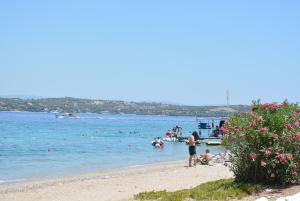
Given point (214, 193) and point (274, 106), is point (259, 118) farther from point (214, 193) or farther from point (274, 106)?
point (214, 193)

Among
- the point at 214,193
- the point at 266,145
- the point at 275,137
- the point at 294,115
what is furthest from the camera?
the point at 294,115

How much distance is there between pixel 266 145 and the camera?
11836 millimetres

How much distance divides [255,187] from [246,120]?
1.68 meters

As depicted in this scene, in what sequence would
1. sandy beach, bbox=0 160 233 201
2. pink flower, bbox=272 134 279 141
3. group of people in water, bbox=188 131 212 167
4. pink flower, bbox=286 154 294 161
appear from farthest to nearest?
group of people in water, bbox=188 131 212 167
sandy beach, bbox=0 160 233 201
pink flower, bbox=272 134 279 141
pink flower, bbox=286 154 294 161

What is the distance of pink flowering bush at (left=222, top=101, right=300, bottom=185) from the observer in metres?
11.7

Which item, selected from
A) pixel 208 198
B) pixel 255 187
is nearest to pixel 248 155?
pixel 255 187

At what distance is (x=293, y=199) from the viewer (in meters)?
9.75

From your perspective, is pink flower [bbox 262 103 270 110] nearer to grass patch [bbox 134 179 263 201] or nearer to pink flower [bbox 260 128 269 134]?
pink flower [bbox 260 128 269 134]

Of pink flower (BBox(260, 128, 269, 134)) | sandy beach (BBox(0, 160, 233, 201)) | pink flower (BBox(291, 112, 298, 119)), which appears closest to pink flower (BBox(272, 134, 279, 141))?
pink flower (BBox(260, 128, 269, 134))

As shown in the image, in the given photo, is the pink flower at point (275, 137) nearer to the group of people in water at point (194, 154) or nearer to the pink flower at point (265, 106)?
the pink flower at point (265, 106)

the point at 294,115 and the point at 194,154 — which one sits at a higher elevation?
the point at 294,115

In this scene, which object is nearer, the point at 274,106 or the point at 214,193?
the point at 214,193

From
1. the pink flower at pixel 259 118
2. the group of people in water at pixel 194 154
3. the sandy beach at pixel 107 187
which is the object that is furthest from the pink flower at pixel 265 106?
the group of people in water at pixel 194 154

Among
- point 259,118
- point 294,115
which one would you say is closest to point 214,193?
point 259,118
